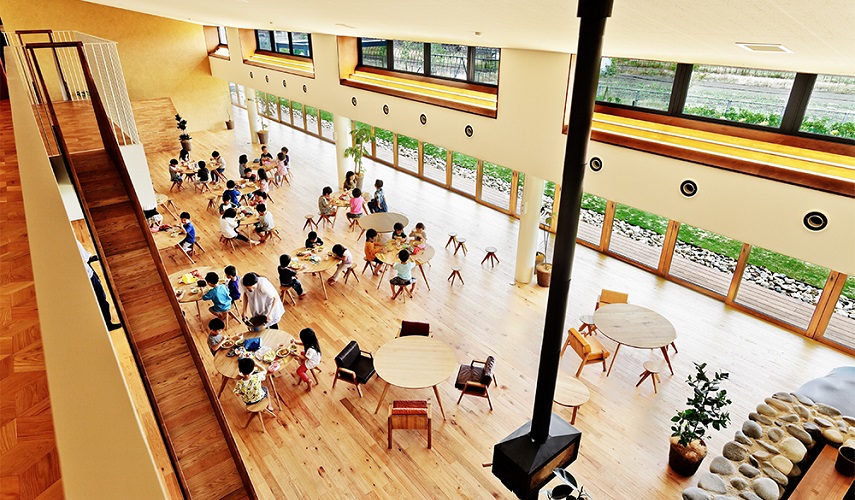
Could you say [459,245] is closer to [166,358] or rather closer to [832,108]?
[832,108]

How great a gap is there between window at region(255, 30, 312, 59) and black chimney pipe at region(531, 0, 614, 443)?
13.9 m

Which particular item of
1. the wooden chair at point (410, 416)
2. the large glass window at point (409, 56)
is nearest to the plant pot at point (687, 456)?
the wooden chair at point (410, 416)

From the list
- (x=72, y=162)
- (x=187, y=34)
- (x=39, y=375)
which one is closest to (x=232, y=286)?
(x=72, y=162)

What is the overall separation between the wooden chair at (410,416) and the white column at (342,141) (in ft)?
30.1

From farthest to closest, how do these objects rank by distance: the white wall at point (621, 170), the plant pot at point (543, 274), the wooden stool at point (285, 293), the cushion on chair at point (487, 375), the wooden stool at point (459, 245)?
the wooden stool at point (459, 245) < the plant pot at point (543, 274) < the wooden stool at point (285, 293) < the cushion on chair at point (487, 375) < the white wall at point (621, 170)

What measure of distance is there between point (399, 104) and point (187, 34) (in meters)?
14.4

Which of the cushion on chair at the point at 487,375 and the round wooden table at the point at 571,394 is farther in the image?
the cushion on chair at the point at 487,375

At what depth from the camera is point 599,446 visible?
6328 mm

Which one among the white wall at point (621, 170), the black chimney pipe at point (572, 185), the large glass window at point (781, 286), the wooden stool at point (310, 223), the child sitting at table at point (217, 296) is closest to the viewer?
the black chimney pipe at point (572, 185)

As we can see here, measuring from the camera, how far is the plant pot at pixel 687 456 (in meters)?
5.84

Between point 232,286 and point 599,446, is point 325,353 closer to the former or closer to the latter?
point 232,286

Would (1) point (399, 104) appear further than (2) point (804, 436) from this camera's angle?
Yes

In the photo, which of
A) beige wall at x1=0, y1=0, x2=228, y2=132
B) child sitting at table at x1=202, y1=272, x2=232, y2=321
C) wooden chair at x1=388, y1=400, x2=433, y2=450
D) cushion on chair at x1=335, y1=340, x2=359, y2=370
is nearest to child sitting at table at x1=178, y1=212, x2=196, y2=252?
child sitting at table at x1=202, y1=272, x2=232, y2=321

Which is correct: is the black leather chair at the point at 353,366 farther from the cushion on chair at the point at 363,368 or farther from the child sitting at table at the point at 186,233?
the child sitting at table at the point at 186,233
